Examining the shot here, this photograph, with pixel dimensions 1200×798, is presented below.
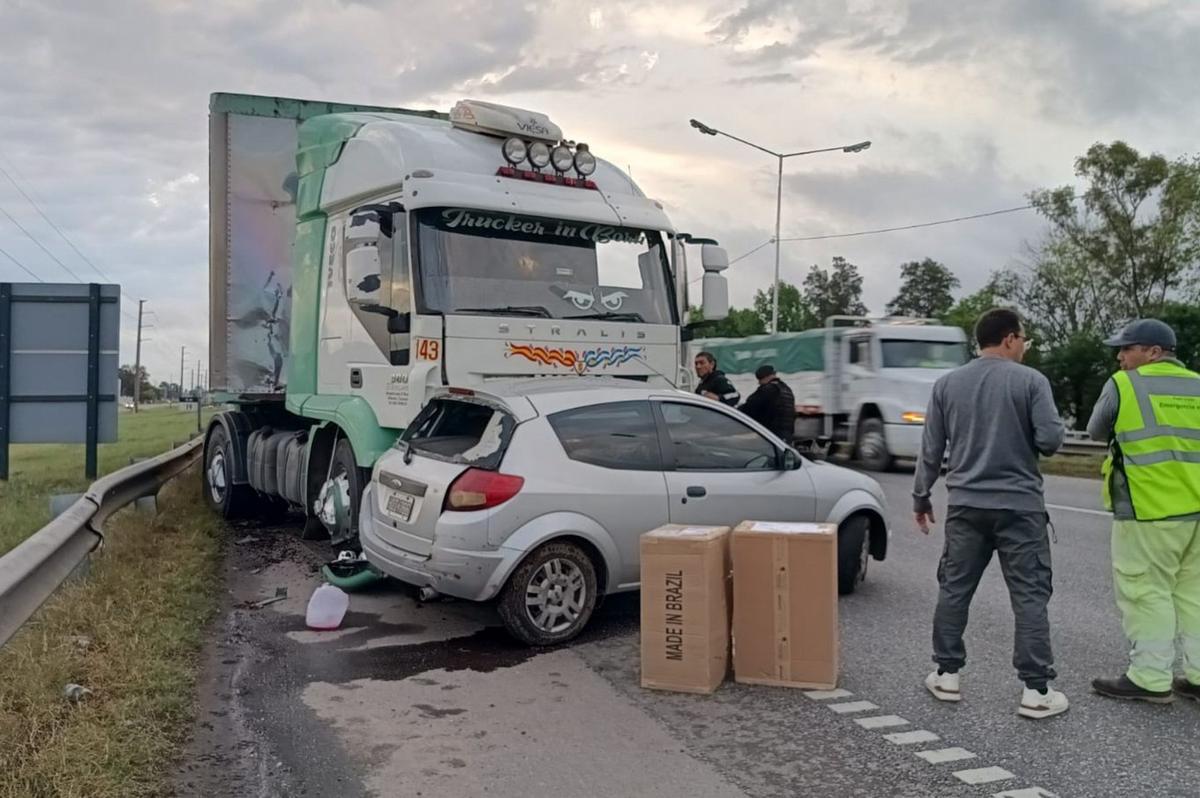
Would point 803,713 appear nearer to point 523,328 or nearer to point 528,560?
point 528,560

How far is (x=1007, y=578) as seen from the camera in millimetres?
4836

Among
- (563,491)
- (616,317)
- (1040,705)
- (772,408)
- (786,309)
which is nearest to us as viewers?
(1040,705)

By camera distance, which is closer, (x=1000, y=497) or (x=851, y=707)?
(x=1000, y=497)

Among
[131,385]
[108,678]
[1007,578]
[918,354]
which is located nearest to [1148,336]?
[1007,578]

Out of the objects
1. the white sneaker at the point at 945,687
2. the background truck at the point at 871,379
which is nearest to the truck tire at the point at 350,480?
the white sneaker at the point at 945,687

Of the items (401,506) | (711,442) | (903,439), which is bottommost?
(401,506)

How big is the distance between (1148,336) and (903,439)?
12.4 metres

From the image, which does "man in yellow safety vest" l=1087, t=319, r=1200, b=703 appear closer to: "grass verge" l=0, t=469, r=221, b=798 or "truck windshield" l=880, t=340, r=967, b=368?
"grass verge" l=0, t=469, r=221, b=798

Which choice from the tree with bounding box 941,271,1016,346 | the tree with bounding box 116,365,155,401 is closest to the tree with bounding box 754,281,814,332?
the tree with bounding box 941,271,1016,346

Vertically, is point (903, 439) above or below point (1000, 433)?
below

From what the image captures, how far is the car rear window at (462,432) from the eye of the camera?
239 inches

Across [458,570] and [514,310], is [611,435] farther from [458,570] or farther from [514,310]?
[514,310]

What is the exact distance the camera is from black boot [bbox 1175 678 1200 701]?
4938 mm

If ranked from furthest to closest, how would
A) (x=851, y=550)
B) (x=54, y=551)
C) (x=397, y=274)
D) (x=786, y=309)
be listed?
(x=786, y=309) < (x=397, y=274) < (x=851, y=550) < (x=54, y=551)
